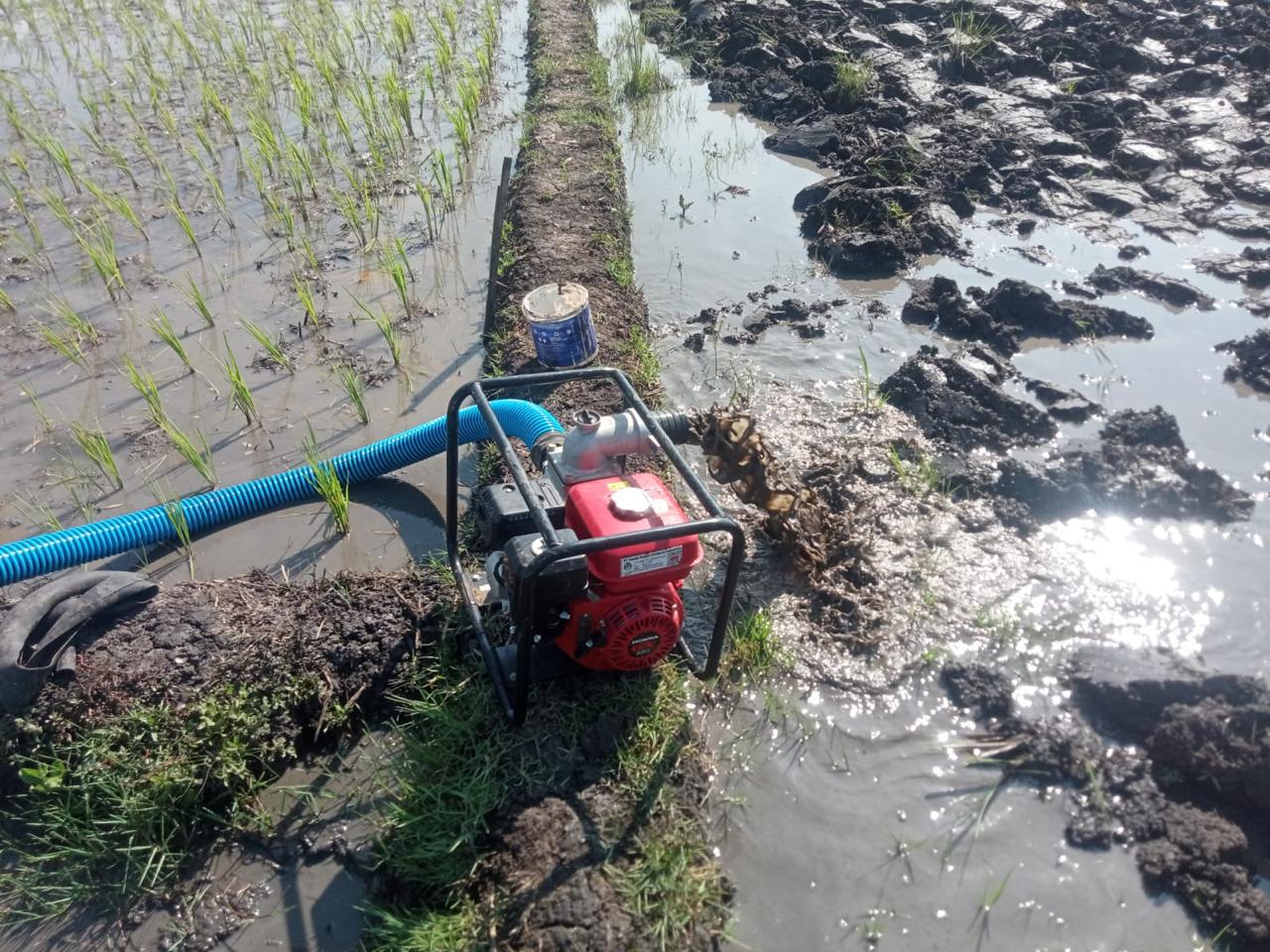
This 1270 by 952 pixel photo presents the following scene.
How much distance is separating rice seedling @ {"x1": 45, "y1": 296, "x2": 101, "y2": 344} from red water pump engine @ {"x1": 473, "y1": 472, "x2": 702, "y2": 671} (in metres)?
3.47

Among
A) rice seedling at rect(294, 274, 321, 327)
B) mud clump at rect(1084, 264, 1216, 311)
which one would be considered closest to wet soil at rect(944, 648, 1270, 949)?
mud clump at rect(1084, 264, 1216, 311)

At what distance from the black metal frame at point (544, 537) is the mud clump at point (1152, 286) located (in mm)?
4195

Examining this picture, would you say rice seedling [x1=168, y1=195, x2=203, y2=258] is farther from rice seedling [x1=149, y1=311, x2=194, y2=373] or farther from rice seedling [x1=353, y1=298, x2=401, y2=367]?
rice seedling [x1=353, y1=298, x2=401, y2=367]

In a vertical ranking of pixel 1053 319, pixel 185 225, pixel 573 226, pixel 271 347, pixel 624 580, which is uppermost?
pixel 624 580

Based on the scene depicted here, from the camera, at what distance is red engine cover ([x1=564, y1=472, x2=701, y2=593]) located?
2537mm

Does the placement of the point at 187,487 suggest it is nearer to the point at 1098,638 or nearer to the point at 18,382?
the point at 18,382

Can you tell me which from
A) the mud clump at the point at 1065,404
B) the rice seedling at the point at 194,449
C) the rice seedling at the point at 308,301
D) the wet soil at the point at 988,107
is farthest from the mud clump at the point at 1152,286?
the rice seedling at the point at 194,449

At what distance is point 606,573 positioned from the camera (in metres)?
2.55

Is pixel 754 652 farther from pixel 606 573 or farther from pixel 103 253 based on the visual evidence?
pixel 103 253

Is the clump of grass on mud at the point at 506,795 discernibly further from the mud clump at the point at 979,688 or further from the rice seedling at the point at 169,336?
the rice seedling at the point at 169,336

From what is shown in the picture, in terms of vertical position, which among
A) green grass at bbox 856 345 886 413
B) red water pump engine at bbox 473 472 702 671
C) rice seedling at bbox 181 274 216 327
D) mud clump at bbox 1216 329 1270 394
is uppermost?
red water pump engine at bbox 473 472 702 671

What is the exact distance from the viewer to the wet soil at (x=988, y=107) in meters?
6.42

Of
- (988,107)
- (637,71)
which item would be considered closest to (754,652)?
(988,107)

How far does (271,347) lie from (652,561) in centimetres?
300
